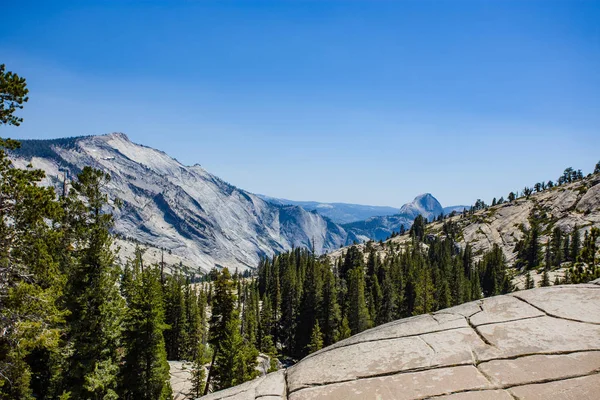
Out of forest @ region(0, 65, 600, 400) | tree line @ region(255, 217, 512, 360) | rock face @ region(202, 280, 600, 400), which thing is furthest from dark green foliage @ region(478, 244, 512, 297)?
rock face @ region(202, 280, 600, 400)

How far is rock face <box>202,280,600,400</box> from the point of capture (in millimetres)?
7367

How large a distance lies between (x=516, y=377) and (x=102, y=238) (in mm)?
24024

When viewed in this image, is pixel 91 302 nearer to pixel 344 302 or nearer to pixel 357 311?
pixel 357 311

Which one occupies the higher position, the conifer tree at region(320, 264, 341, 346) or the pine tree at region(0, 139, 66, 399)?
the pine tree at region(0, 139, 66, 399)

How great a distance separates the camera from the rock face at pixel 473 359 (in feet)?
24.2

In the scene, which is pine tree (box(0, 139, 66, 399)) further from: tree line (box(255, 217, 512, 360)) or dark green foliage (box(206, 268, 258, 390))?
tree line (box(255, 217, 512, 360))

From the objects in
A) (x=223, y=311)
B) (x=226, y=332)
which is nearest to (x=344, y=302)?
(x=226, y=332)

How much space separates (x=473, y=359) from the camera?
841cm

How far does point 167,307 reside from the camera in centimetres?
6419

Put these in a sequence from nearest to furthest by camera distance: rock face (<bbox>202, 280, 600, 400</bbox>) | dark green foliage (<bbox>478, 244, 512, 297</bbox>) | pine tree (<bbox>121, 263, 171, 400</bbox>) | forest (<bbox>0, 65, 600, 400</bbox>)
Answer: rock face (<bbox>202, 280, 600, 400</bbox>), forest (<bbox>0, 65, 600, 400</bbox>), pine tree (<bbox>121, 263, 171, 400</bbox>), dark green foliage (<bbox>478, 244, 512, 297</bbox>)

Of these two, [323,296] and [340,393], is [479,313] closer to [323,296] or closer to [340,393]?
[340,393]

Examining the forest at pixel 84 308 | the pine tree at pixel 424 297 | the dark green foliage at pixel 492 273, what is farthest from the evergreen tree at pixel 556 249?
the forest at pixel 84 308

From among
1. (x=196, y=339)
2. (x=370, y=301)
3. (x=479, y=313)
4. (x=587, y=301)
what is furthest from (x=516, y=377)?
(x=370, y=301)

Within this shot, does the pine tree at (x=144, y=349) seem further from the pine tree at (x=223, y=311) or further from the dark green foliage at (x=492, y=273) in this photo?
the dark green foliage at (x=492, y=273)
